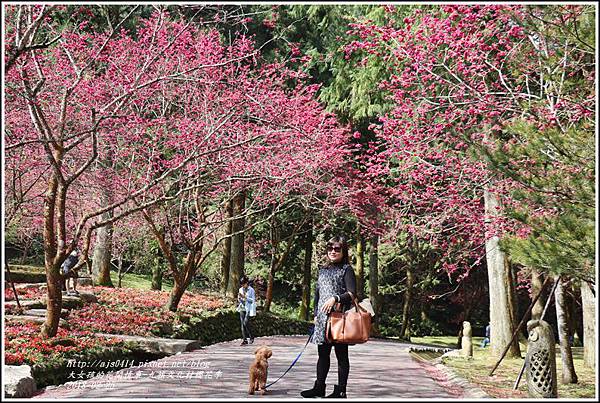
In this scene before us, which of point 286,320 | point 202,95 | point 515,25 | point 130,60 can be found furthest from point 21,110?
point 286,320

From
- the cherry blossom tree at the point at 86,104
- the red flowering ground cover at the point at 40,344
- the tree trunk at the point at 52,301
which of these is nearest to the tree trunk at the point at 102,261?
the cherry blossom tree at the point at 86,104

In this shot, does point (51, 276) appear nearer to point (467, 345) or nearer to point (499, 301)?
point (499, 301)

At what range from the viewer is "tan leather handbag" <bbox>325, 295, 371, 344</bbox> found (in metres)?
6.03

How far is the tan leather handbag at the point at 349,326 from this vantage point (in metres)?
6.03

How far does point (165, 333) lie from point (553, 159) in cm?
879

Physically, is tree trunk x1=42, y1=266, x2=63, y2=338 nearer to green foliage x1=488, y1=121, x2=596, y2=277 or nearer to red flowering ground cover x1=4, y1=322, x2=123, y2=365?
red flowering ground cover x1=4, y1=322, x2=123, y2=365

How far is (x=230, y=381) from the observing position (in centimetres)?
800

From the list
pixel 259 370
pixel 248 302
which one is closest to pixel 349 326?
pixel 259 370

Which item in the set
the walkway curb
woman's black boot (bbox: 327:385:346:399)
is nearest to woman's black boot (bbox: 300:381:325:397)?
woman's black boot (bbox: 327:385:346:399)

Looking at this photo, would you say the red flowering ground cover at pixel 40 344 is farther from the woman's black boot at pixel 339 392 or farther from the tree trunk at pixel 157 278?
the tree trunk at pixel 157 278

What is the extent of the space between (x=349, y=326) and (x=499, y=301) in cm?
791

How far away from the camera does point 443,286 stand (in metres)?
33.8

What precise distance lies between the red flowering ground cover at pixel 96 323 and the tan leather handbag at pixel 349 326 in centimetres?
407

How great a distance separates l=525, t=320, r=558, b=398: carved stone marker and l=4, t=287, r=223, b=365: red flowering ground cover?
6007 millimetres
